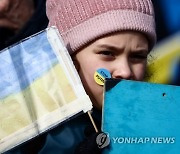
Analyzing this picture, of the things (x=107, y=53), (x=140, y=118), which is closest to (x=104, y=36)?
(x=107, y=53)

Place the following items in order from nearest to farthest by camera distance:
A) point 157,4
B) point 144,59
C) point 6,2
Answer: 1. point 144,59
2. point 6,2
3. point 157,4

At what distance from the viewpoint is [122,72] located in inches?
38.5

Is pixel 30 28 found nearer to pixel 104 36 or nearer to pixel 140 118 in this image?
pixel 104 36

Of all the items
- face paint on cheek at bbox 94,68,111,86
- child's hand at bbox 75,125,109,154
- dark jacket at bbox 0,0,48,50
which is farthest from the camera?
dark jacket at bbox 0,0,48,50

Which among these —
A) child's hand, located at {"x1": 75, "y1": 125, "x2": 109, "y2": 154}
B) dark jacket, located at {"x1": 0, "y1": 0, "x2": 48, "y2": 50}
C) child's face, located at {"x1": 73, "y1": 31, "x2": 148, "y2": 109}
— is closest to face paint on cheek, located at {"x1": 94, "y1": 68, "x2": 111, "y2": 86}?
child's face, located at {"x1": 73, "y1": 31, "x2": 148, "y2": 109}

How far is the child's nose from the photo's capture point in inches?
38.5

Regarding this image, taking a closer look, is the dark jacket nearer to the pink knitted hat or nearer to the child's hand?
the pink knitted hat

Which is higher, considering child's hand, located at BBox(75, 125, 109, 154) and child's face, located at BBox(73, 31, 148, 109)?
child's face, located at BBox(73, 31, 148, 109)

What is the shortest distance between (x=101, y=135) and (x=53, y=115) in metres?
0.11

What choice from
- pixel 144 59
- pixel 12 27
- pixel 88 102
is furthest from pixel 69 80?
pixel 12 27

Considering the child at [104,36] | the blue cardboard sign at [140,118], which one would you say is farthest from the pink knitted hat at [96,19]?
the blue cardboard sign at [140,118]

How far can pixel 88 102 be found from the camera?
87cm

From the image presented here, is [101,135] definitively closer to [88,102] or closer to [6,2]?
[88,102]

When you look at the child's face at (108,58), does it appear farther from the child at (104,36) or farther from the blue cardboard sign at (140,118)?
the blue cardboard sign at (140,118)
